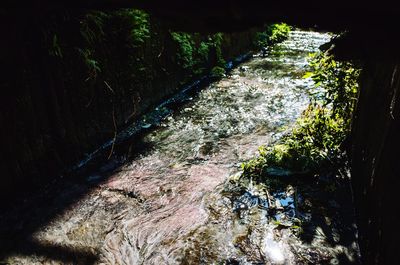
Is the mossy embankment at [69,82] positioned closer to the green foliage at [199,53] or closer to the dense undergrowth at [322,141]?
the green foliage at [199,53]

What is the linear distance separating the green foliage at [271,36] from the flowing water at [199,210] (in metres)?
5.95

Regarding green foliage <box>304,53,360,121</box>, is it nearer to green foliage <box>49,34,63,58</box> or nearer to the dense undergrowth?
the dense undergrowth

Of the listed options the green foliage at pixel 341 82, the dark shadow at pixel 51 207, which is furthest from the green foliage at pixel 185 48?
the green foliage at pixel 341 82

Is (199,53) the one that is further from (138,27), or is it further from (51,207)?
(51,207)

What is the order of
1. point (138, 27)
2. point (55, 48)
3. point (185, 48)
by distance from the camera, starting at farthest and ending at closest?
point (185, 48), point (138, 27), point (55, 48)

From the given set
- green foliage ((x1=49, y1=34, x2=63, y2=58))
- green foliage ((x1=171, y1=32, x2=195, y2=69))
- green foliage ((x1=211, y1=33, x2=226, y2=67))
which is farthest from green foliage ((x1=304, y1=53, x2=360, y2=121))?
green foliage ((x1=211, y1=33, x2=226, y2=67))

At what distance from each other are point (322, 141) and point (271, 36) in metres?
8.26

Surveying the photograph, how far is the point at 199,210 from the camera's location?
436 centimetres

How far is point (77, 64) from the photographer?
5246mm

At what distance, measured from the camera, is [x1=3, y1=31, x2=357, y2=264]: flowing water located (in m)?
3.70

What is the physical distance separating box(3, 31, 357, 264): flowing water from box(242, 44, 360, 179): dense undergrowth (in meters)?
0.30

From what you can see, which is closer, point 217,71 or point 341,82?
point 341,82

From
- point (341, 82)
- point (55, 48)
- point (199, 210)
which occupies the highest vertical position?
point (55, 48)

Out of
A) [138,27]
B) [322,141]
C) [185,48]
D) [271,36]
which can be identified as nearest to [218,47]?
[185,48]
